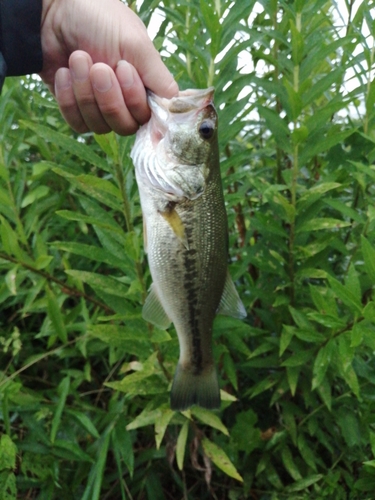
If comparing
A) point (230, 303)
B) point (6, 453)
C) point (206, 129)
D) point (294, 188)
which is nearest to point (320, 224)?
point (294, 188)

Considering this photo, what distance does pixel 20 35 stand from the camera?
5.24 feet

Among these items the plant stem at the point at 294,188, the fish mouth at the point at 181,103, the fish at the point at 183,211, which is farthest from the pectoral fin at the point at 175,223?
the plant stem at the point at 294,188

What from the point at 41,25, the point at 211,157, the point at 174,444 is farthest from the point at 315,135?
the point at 174,444

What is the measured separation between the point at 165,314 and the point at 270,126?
0.73m

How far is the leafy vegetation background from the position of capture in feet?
5.73

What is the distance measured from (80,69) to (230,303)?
78cm

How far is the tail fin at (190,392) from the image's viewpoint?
1.71 meters

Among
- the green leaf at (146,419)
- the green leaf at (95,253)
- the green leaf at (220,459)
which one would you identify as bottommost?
the green leaf at (220,459)

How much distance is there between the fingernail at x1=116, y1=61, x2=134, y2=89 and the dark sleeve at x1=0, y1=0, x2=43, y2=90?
305 mm

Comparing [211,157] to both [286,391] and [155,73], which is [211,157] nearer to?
[155,73]

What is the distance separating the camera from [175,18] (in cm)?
196

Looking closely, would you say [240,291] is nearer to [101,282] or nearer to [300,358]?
[300,358]

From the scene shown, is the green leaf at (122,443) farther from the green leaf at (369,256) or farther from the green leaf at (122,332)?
the green leaf at (369,256)

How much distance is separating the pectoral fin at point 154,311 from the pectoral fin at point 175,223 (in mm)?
187
